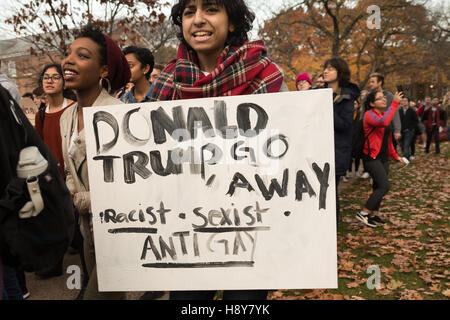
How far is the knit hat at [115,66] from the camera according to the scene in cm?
239

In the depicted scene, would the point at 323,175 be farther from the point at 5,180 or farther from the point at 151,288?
the point at 5,180

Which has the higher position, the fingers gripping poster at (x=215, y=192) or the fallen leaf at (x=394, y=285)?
the fingers gripping poster at (x=215, y=192)

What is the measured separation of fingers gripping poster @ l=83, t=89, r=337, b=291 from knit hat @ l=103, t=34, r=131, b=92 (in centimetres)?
75

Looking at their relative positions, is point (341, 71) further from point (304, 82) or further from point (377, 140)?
point (377, 140)

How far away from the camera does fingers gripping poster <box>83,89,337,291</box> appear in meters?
1.62

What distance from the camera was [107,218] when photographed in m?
1.75

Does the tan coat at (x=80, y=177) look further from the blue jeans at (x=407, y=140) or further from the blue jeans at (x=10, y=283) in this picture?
the blue jeans at (x=407, y=140)

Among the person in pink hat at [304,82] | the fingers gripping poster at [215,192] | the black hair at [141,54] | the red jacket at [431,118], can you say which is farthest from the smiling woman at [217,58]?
the red jacket at [431,118]

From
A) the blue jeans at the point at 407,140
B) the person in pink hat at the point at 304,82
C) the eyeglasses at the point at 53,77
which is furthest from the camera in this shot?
the blue jeans at the point at 407,140

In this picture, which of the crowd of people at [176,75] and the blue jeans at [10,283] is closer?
the crowd of people at [176,75]

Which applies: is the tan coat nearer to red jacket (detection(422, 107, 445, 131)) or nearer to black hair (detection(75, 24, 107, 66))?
black hair (detection(75, 24, 107, 66))

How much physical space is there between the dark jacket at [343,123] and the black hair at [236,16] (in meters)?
2.41
